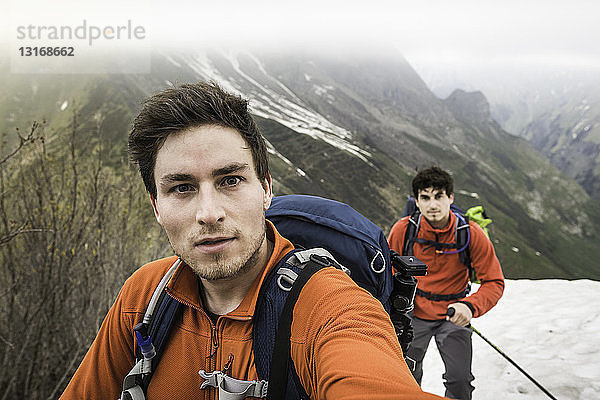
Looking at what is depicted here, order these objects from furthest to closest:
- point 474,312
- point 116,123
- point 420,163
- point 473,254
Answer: point 420,163 < point 116,123 < point 473,254 < point 474,312

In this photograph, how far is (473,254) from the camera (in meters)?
4.68

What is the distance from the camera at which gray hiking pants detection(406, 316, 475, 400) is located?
4285mm

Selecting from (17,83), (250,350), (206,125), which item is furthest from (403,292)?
(17,83)

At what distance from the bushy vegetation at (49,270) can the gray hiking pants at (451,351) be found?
16.6ft

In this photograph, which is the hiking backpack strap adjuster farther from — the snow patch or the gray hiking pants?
the snow patch

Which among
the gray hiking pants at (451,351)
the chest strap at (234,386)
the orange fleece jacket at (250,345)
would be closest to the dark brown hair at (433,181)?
the gray hiking pants at (451,351)

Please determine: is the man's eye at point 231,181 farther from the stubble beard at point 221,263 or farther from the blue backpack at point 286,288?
the blue backpack at point 286,288

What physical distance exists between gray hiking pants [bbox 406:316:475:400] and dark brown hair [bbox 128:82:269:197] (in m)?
3.31

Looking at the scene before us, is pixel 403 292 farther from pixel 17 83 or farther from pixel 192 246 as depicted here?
pixel 17 83

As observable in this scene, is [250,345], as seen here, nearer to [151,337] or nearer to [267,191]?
[151,337]

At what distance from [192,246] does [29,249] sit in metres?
5.45

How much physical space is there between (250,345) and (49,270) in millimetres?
5267

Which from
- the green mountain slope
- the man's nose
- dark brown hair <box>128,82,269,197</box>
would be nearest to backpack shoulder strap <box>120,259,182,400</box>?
the man's nose

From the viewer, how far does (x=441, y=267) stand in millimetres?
4926
